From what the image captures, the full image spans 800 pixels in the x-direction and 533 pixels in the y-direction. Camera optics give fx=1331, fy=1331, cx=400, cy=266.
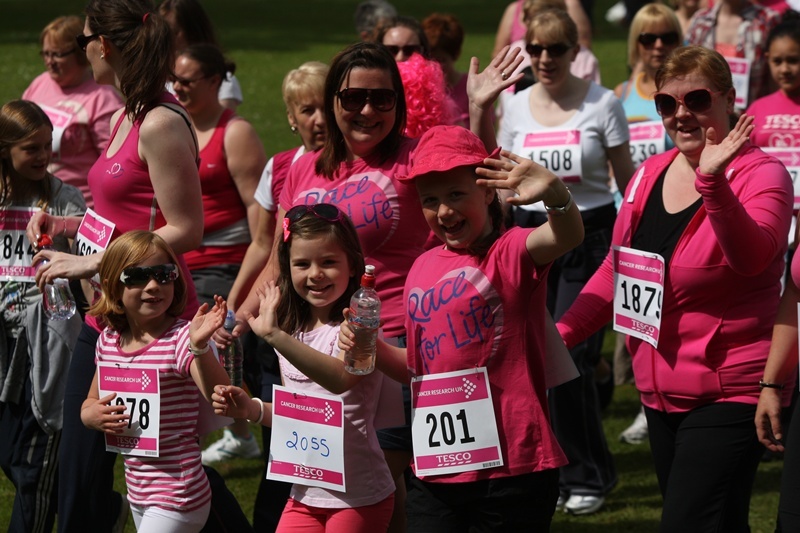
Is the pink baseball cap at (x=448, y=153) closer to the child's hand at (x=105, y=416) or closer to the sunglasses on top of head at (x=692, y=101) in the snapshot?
the sunglasses on top of head at (x=692, y=101)

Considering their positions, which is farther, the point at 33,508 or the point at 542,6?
the point at 542,6

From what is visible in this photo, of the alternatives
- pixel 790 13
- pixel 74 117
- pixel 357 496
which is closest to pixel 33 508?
pixel 357 496

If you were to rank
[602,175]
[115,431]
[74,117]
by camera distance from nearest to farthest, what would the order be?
[115,431], [602,175], [74,117]

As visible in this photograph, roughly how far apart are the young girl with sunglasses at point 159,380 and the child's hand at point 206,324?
0.18 meters

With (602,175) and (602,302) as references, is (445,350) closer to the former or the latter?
(602,302)

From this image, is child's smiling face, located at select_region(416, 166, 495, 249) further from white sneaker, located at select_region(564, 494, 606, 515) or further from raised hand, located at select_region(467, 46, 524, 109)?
white sneaker, located at select_region(564, 494, 606, 515)

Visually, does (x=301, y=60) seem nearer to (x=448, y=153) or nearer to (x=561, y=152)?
(x=561, y=152)

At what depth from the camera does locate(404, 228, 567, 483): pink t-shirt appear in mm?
Answer: 4117

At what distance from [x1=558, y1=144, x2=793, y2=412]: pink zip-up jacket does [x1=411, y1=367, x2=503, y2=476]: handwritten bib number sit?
0.56 metres

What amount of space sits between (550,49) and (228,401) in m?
3.26

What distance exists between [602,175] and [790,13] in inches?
90.5

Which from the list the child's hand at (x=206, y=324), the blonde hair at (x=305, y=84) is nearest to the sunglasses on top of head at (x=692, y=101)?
the child's hand at (x=206, y=324)

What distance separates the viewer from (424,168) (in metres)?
4.13

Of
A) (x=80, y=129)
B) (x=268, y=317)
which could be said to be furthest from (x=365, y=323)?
(x=80, y=129)
